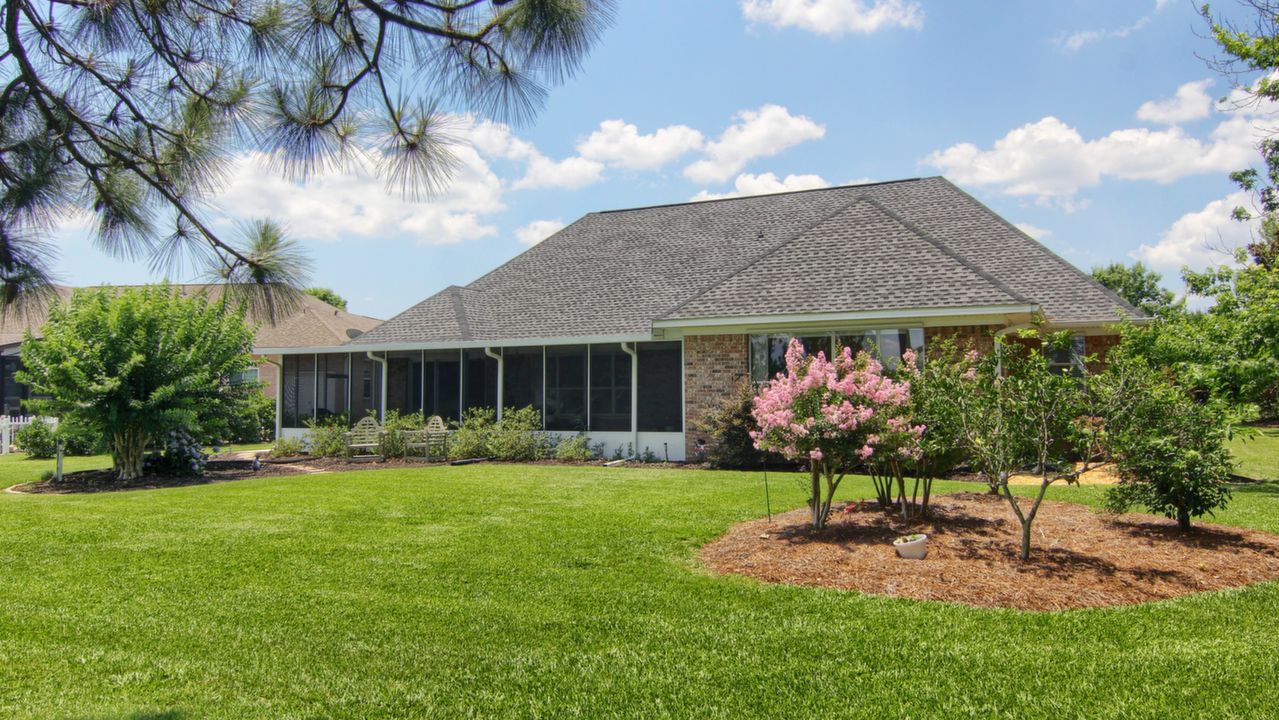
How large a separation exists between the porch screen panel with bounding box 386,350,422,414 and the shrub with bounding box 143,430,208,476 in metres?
5.26

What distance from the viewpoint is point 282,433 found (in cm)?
1984

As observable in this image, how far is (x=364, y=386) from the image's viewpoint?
19484mm

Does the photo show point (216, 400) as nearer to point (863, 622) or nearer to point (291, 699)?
point (291, 699)

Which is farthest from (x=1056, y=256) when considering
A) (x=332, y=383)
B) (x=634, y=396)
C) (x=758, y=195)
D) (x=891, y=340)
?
(x=332, y=383)

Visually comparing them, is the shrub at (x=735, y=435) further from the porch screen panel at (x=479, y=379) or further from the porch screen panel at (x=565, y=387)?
the porch screen panel at (x=479, y=379)

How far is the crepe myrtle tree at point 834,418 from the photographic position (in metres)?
6.82

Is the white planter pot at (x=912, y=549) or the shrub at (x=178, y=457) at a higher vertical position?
the shrub at (x=178, y=457)

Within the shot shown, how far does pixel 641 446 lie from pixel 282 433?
1014 cm

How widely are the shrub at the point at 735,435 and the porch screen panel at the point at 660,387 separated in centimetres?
182

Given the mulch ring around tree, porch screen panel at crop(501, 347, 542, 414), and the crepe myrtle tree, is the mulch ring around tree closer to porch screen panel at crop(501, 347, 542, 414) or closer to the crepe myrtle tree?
the crepe myrtle tree

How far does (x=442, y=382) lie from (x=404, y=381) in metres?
1.14

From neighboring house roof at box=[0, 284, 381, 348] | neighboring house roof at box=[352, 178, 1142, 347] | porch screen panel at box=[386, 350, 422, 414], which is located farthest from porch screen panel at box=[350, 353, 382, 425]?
neighboring house roof at box=[0, 284, 381, 348]

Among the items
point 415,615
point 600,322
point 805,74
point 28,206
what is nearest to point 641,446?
point 600,322

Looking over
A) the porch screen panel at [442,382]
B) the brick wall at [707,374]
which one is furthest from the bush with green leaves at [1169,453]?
the porch screen panel at [442,382]
